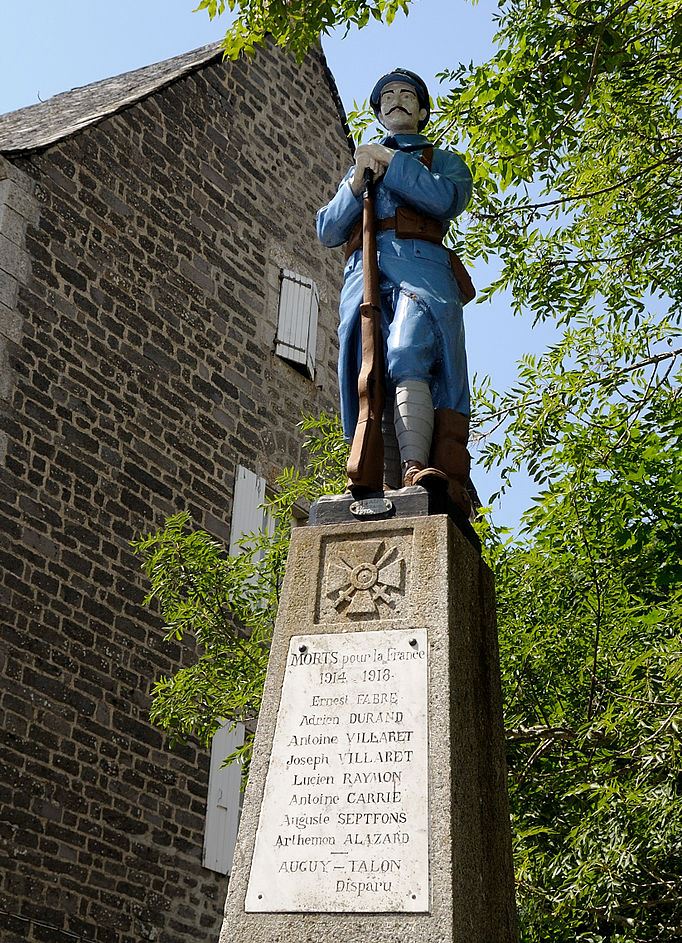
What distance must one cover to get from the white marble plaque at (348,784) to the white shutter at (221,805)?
22.6 feet

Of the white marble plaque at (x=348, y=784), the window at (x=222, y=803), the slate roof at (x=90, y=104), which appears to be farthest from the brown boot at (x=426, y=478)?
the slate roof at (x=90, y=104)

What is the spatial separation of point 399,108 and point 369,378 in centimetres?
130

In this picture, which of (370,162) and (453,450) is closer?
(453,450)

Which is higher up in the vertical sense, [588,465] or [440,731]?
[588,465]

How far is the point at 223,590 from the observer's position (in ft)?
30.1

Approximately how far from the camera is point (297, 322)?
14086 mm

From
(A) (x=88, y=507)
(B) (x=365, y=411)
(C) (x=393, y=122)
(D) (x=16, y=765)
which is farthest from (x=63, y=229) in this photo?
(B) (x=365, y=411)

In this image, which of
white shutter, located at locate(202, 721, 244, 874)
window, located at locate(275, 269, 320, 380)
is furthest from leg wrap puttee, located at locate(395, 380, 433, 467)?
window, located at locate(275, 269, 320, 380)

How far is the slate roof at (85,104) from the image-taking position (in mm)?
11453

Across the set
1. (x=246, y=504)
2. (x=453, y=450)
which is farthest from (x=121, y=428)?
(x=453, y=450)

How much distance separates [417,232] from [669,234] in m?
3.32

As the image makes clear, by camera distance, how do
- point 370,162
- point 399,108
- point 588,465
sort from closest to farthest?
1. point 370,162
2. point 399,108
3. point 588,465

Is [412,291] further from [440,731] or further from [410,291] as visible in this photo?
[440,731]

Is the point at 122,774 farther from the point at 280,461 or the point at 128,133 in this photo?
the point at 128,133
